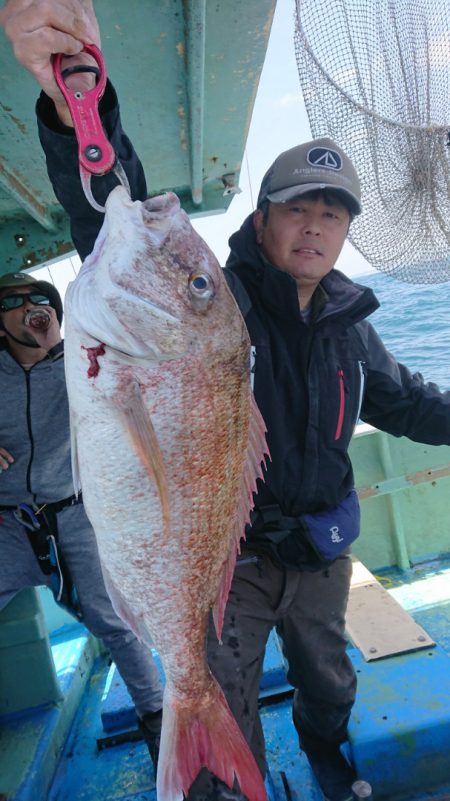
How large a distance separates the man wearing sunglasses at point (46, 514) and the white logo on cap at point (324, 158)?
177cm

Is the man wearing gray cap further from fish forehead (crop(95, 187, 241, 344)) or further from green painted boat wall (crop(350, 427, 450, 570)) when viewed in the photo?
green painted boat wall (crop(350, 427, 450, 570))

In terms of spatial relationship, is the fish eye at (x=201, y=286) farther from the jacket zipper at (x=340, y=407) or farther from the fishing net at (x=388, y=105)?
the fishing net at (x=388, y=105)

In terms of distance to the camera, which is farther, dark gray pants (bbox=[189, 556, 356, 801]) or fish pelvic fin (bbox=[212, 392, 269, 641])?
dark gray pants (bbox=[189, 556, 356, 801])

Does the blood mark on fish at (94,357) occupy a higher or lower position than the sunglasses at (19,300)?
lower

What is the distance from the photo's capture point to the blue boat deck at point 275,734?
2.44 metres

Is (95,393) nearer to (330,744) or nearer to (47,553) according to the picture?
(47,553)

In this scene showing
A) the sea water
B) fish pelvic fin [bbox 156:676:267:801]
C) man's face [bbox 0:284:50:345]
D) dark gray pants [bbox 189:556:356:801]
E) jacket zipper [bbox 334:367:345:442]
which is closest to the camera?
fish pelvic fin [bbox 156:676:267:801]

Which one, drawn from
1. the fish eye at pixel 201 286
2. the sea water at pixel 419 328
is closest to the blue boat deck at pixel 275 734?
the fish eye at pixel 201 286

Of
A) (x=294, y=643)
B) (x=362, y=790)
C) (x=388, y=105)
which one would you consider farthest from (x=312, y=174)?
(x=362, y=790)

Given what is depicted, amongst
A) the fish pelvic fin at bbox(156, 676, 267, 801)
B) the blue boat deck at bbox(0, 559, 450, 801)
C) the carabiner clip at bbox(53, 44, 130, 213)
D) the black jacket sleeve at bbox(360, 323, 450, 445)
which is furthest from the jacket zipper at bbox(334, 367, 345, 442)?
the carabiner clip at bbox(53, 44, 130, 213)

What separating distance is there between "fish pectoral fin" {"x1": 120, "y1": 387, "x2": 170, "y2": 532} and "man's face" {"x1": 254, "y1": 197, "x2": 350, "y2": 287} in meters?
1.17

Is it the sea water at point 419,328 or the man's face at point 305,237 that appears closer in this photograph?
the man's face at point 305,237

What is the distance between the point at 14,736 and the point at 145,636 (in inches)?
90.7

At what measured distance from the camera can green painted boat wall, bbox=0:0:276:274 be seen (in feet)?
7.51
